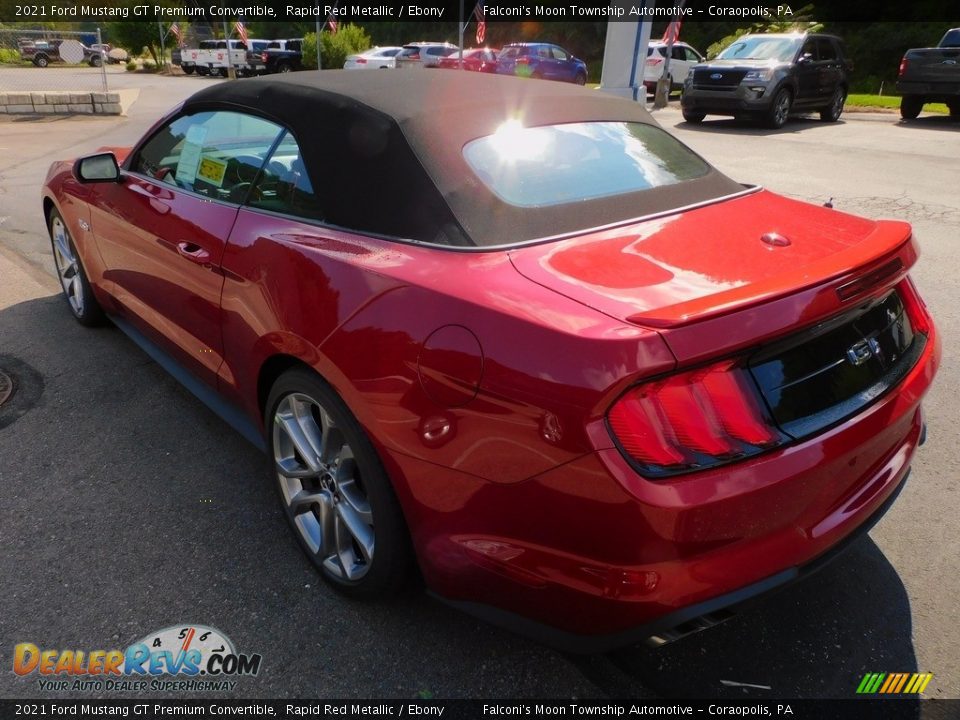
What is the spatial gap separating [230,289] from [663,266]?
157 centimetres

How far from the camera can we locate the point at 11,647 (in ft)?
7.25

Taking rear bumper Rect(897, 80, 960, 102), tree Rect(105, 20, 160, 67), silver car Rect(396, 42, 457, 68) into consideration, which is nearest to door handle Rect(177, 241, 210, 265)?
rear bumper Rect(897, 80, 960, 102)

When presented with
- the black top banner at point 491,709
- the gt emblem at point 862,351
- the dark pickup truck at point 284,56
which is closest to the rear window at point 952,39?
the gt emblem at point 862,351

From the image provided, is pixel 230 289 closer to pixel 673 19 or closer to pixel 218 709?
pixel 218 709

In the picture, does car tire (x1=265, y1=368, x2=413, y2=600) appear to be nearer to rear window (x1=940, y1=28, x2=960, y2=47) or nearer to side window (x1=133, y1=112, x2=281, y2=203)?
side window (x1=133, y1=112, x2=281, y2=203)

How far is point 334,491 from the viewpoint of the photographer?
239cm

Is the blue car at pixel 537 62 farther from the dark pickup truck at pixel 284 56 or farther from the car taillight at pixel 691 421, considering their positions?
the car taillight at pixel 691 421

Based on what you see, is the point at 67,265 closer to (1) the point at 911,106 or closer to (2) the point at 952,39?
(1) the point at 911,106

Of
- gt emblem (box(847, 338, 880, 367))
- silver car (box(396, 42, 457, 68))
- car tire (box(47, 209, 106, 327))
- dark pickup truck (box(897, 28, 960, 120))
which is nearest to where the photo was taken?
gt emblem (box(847, 338, 880, 367))

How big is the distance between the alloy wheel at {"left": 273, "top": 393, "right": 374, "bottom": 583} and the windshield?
15.0 meters

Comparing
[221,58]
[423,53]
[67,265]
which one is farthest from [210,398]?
[221,58]

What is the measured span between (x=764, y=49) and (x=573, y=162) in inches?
583

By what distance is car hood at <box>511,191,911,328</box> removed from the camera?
67.6 inches

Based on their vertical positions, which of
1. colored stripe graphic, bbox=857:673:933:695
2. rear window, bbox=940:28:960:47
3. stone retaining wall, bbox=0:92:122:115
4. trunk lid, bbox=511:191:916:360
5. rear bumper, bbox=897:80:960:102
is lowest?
stone retaining wall, bbox=0:92:122:115
